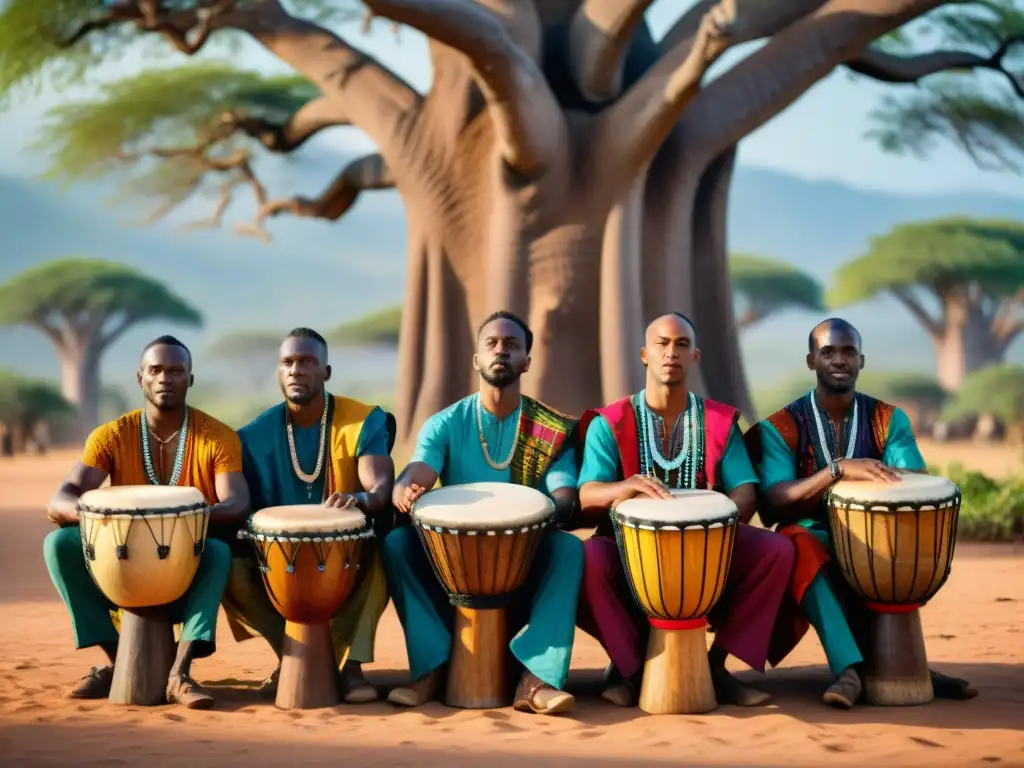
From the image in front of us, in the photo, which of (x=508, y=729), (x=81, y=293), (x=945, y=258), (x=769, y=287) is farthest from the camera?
(x=769, y=287)

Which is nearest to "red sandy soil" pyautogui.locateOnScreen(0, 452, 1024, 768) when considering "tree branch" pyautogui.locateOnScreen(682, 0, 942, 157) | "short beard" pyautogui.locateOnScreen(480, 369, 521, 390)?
"short beard" pyautogui.locateOnScreen(480, 369, 521, 390)

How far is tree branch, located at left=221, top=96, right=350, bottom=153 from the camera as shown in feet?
47.8

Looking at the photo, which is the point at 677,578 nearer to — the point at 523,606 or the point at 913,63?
the point at 523,606

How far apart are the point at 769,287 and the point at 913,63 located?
2669 centimetres

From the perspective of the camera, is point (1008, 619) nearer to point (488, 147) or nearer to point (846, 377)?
point (846, 377)

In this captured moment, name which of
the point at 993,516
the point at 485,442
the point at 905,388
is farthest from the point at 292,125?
the point at 905,388

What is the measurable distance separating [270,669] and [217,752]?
1.62m

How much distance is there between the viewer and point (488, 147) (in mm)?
12461

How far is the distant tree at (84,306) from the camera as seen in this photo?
1375 inches

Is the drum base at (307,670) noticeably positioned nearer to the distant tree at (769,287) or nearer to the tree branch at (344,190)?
the tree branch at (344,190)

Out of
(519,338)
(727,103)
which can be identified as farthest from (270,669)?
(727,103)

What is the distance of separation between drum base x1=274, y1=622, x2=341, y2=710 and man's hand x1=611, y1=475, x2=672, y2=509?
127 cm

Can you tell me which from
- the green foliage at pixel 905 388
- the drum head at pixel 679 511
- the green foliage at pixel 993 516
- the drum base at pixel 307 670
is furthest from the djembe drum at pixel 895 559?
the green foliage at pixel 905 388

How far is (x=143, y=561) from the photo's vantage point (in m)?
5.05
